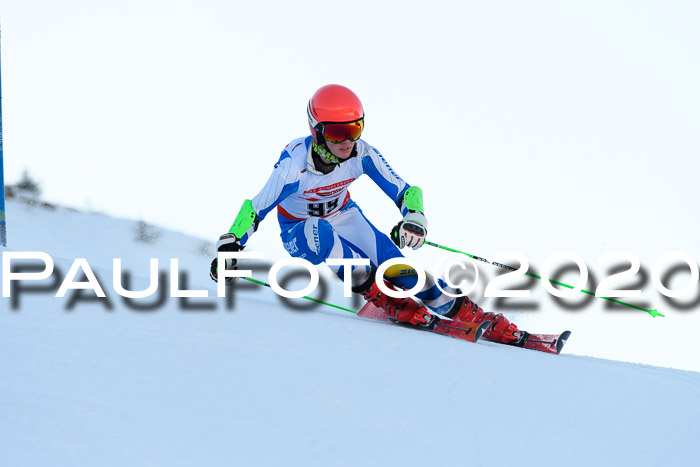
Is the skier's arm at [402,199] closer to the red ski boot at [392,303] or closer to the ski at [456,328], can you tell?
the red ski boot at [392,303]

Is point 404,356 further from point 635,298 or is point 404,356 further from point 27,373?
point 635,298

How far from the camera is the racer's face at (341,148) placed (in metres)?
4.41

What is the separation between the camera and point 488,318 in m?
4.46

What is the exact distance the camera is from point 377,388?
8.84ft

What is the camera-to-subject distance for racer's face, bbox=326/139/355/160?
14.5 ft

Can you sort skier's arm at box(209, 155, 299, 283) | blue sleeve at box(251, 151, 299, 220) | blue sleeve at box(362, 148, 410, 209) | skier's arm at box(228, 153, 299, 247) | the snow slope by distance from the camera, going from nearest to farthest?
the snow slope, skier's arm at box(209, 155, 299, 283), skier's arm at box(228, 153, 299, 247), blue sleeve at box(251, 151, 299, 220), blue sleeve at box(362, 148, 410, 209)

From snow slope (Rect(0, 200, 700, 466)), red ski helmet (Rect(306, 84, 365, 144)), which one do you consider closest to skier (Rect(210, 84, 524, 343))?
red ski helmet (Rect(306, 84, 365, 144))

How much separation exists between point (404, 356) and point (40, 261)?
2.23m

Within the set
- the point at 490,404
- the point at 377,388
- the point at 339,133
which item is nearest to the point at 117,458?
the point at 377,388

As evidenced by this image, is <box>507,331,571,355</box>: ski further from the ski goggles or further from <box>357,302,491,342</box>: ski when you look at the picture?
the ski goggles

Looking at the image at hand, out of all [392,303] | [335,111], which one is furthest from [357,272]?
[335,111]

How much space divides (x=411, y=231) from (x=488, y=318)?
2.44ft

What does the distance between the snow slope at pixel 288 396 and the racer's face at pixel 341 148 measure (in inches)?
48.4

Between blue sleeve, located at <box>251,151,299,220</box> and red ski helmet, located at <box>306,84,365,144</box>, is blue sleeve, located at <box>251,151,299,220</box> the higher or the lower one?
the lower one
